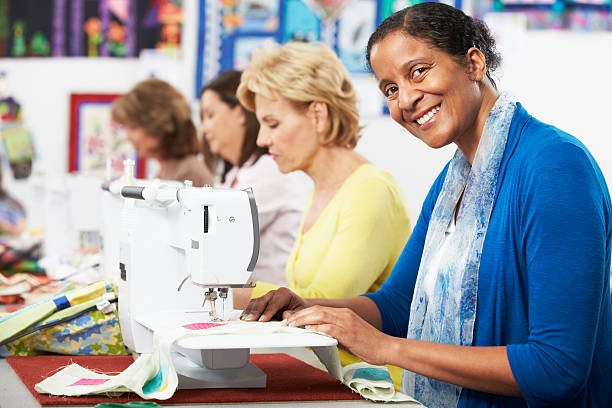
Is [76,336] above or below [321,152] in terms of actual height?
below

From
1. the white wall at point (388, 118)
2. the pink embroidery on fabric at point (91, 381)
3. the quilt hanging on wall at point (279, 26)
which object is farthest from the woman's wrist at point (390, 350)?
the quilt hanging on wall at point (279, 26)

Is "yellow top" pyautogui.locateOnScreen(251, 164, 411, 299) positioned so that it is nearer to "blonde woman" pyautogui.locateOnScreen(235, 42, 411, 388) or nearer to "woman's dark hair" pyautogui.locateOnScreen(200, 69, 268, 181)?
"blonde woman" pyautogui.locateOnScreen(235, 42, 411, 388)

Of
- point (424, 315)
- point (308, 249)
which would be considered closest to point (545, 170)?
point (424, 315)

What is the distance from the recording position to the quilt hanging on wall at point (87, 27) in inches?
181

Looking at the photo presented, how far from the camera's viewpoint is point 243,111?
3.42 metres

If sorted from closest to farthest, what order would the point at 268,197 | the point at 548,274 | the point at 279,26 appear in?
the point at 548,274
the point at 268,197
the point at 279,26

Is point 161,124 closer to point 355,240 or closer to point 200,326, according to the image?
point 355,240

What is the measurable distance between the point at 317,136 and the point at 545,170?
1121 millimetres

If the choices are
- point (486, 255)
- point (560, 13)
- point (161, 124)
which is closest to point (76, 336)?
point (486, 255)

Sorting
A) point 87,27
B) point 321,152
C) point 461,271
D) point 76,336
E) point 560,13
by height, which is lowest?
point 76,336

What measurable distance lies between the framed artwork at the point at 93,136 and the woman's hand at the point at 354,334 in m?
3.54

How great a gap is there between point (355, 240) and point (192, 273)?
666 mm

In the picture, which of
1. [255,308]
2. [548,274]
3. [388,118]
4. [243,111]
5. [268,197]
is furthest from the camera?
[388,118]

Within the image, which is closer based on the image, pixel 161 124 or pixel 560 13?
pixel 560 13
